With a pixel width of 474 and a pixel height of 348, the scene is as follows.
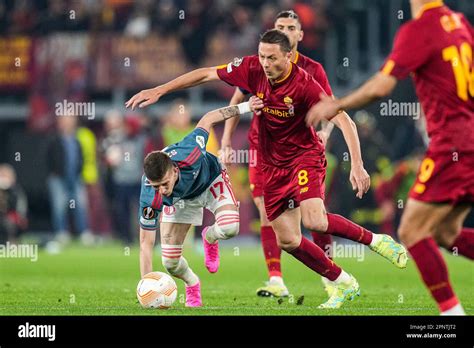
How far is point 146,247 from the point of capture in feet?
32.9

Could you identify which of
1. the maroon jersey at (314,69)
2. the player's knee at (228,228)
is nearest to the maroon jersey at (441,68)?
the maroon jersey at (314,69)

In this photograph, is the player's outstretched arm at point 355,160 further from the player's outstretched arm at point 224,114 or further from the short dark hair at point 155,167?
the short dark hair at point 155,167

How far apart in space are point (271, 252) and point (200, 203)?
1484mm

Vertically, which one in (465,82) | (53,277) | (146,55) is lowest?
(53,277)

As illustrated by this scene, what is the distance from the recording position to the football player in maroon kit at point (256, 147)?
1103cm

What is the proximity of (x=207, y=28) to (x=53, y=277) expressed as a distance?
413 inches

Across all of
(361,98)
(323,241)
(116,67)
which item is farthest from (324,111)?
(116,67)

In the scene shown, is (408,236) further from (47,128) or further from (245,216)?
(47,128)

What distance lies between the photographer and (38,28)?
2442 centimetres

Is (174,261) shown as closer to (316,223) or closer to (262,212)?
(316,223)

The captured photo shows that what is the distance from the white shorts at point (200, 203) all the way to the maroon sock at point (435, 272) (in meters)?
3.10

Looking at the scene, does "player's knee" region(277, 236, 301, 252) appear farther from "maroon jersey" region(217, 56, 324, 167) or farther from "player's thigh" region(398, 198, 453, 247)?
"player's thigh" region(398, 198, 453, 247)

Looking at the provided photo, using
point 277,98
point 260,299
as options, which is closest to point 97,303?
point 260,299

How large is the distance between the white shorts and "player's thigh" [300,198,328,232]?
774 millimetres
